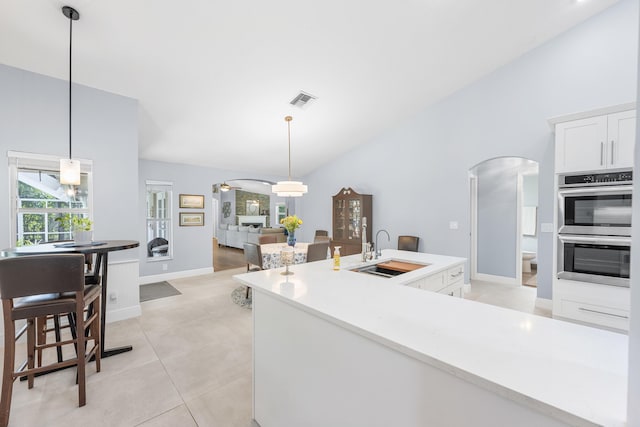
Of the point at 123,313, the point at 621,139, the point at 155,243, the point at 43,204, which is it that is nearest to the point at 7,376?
the point at 123,313

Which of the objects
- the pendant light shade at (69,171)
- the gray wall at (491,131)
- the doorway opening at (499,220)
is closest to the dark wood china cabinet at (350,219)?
the gray wall at (491,131)

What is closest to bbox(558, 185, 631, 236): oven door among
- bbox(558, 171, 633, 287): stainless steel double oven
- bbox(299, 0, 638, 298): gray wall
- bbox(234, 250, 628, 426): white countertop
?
bbox(558, 171, 633, 287): stainless steel double oven

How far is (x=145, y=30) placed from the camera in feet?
7.87

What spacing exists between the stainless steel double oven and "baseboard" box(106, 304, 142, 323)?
16.1 feet

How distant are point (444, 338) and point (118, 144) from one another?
3.88 m

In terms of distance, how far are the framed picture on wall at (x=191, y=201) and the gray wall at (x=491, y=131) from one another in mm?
3282

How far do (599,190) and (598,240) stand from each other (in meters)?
0.49

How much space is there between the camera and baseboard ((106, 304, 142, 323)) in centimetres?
321

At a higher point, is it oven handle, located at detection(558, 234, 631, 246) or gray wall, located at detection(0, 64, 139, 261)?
gray wall, located at detection(0, 64, 139, 261)

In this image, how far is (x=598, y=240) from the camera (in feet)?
8.73

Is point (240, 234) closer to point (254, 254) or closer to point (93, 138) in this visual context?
A: point (254, 254)

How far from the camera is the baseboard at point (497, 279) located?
4707 millimetres

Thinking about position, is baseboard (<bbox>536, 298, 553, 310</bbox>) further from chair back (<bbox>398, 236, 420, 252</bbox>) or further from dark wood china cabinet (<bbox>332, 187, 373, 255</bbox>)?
dark wood china cabinet (<bbox>332, 187, 373, 255</bbox>)

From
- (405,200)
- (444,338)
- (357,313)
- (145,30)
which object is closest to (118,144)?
(145,30)
